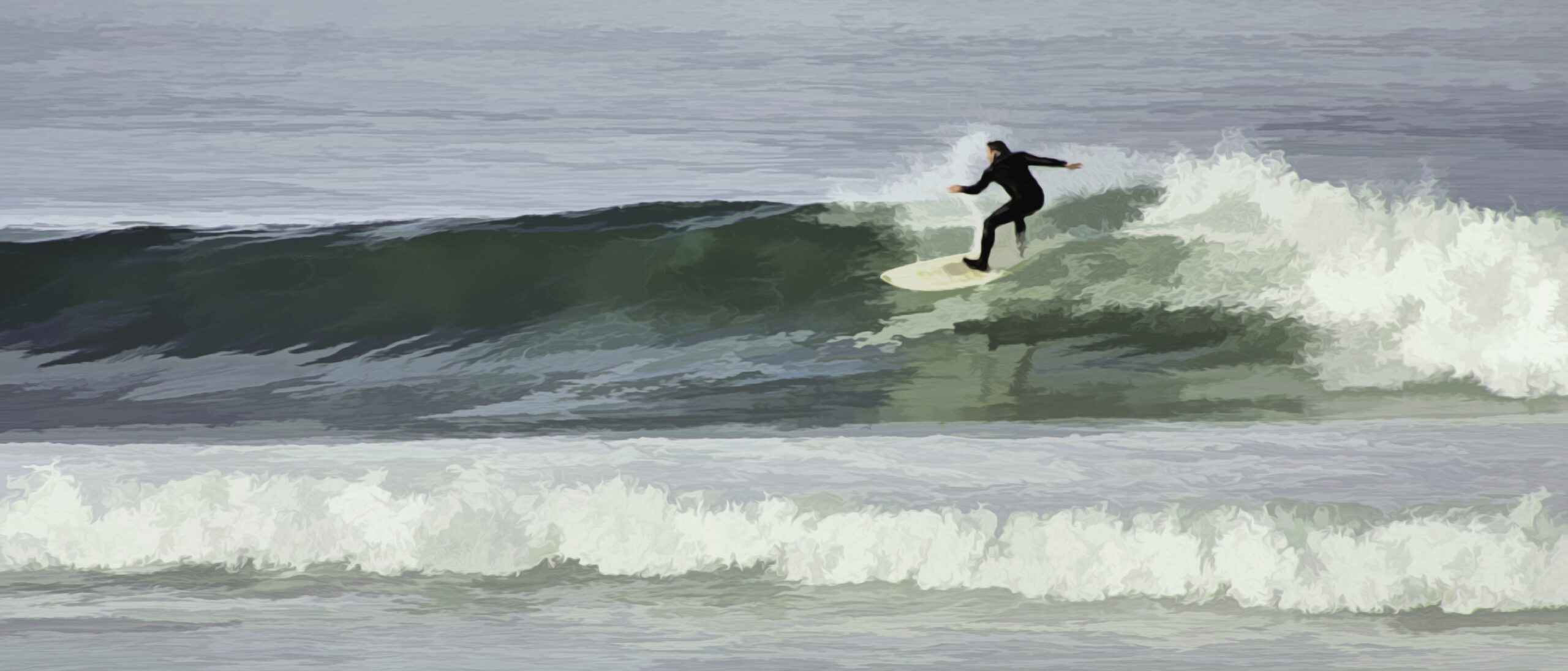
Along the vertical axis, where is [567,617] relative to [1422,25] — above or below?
below

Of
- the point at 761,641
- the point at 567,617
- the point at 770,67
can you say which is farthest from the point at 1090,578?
the point at 770,67

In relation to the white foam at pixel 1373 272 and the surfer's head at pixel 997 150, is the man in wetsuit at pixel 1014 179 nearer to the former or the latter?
the surfer's head at pixel 997 150

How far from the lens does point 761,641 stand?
2.62 metres

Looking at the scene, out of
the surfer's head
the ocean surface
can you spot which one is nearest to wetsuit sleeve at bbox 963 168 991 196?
the surfer's head

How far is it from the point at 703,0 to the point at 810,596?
4968 mm

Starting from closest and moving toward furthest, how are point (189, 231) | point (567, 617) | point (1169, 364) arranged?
1. point (567, 617)
2. point (1169, 364)
3. point (189, 231)

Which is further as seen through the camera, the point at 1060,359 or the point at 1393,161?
the point at 1393,161

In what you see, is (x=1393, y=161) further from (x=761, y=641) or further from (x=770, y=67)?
(x=761, y=641)

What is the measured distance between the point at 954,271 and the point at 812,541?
145 inches

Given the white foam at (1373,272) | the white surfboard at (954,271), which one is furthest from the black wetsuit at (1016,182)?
the white foam at (1373,272)

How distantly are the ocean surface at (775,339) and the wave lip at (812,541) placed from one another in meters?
0.01

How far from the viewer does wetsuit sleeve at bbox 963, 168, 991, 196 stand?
5633 millimetres

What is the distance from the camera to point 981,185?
227 inches

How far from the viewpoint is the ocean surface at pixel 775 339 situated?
2.84 metres
